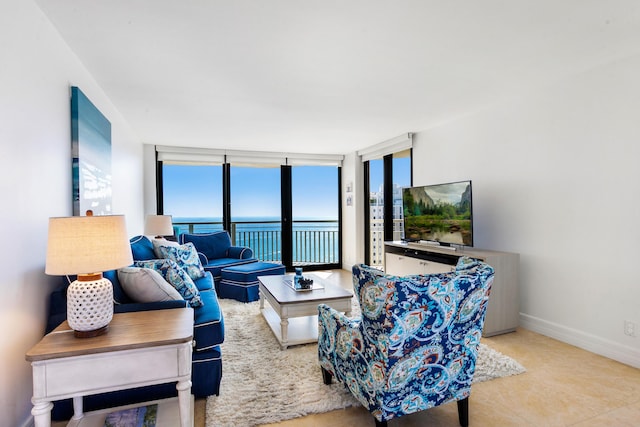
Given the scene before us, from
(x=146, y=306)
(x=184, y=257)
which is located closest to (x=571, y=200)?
(x=146, y=306)

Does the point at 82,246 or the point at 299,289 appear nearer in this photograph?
the point at 82,246

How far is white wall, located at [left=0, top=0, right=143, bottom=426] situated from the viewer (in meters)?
1.61

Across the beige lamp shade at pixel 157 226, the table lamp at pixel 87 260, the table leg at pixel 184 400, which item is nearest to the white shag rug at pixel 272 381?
the table leg at pixel 184 400

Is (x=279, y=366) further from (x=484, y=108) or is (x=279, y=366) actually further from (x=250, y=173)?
(x=250, y=173)

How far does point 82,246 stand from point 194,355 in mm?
1043

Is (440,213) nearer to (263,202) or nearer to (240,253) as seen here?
(240,253)

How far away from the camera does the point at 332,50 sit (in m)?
2.51

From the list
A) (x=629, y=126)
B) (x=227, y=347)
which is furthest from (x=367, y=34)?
(x=227, y=347)

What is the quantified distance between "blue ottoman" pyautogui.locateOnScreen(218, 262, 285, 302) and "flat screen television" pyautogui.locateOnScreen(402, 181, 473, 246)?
1998 mm

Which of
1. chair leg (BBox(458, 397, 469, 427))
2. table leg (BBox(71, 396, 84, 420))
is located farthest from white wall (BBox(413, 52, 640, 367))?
table leg (BBox(71, 396, 84, 420))

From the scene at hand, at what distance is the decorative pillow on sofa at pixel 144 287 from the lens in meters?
2.16

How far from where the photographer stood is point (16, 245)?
1.71 metres

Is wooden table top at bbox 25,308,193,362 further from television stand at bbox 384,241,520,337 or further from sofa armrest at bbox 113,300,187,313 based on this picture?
television stand at bbox 384,241,520,337

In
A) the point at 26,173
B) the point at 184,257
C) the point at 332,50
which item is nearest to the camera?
the point at 26,173
